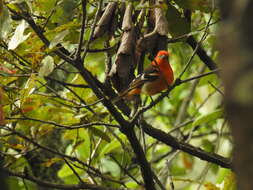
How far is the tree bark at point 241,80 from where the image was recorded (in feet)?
2.04

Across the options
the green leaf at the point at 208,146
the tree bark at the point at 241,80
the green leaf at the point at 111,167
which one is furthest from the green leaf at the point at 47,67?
the green leaf at the point at 208,146

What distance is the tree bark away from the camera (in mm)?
621

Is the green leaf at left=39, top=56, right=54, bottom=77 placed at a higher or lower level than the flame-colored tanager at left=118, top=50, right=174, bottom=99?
lower

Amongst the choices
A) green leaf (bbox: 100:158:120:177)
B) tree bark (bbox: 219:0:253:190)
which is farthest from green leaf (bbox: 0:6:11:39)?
green leaf (bbox: 100:158:120:177)

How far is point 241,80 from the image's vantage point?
63 cm

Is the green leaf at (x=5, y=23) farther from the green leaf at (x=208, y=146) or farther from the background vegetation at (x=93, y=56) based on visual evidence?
the green leaf at (x=208, y=146)

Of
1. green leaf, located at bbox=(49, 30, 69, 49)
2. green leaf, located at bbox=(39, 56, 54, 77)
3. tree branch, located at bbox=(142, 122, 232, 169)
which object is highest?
green leaf, located at bbox=(49, 30, 69, 49)

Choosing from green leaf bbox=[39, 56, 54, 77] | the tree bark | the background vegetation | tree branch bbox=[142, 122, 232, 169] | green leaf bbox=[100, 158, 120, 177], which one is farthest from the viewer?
green leaf bbox=[100, 158, 120, 177]

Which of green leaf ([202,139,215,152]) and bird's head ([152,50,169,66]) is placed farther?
green leaf ([202,139,215,152])

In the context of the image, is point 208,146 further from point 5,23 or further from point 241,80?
point 241,80

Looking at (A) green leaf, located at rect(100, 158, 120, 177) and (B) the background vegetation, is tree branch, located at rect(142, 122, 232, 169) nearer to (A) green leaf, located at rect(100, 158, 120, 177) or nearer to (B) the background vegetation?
(B) the background vegetation

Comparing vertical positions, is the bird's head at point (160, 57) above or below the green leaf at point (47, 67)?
above

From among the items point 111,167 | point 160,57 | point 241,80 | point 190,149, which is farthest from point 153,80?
point 241,80

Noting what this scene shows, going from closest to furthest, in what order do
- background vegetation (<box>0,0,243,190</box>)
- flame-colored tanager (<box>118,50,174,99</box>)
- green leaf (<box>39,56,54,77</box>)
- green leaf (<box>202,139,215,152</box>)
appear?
green leaf (<box>39,56,54,77</box>), background vegetation (<box>0,0,243,190</box>), flame-colored tanager (<box>118,50,174,99</box>), green leaf (<box>202,139,215,152</box>)
